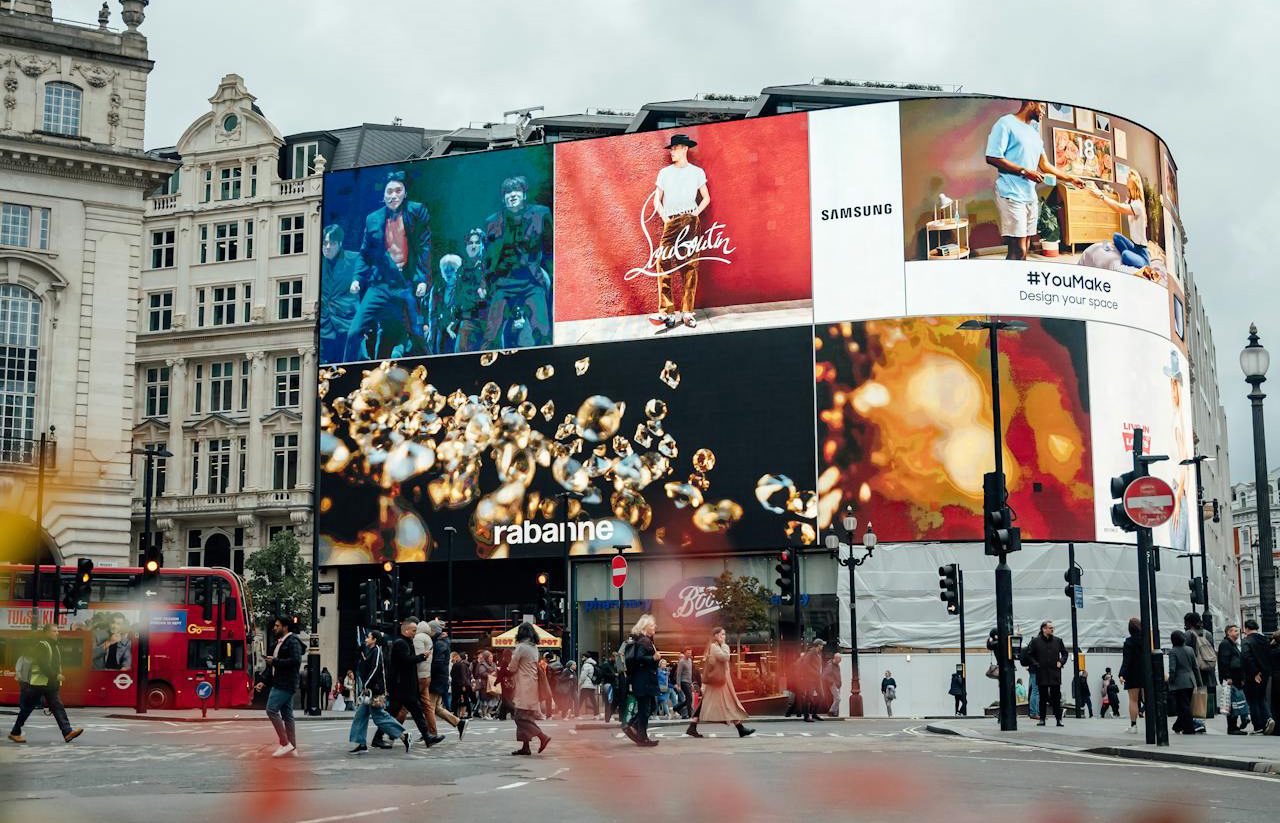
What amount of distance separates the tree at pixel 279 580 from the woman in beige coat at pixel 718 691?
154 ft

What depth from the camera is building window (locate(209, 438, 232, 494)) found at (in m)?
75.9

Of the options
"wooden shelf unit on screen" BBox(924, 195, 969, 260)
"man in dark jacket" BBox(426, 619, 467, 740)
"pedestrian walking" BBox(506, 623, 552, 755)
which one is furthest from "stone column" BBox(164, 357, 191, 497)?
"pedestrian walking" BBox(506, 623, 552, 755)

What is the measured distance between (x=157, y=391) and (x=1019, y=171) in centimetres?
4282

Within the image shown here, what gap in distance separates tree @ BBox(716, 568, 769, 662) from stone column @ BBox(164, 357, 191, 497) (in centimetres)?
3004

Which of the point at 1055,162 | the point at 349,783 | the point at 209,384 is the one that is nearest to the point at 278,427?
A: the point at 209,384

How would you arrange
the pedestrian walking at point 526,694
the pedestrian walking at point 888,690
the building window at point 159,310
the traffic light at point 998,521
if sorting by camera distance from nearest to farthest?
the pedestrian walking at point 526,694 < the traffic light at point 998,521 < the pedestrian walking at point 888,690 < the building window at point 159,310

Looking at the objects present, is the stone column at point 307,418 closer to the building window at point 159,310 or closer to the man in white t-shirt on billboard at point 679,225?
the building window at point 159,310

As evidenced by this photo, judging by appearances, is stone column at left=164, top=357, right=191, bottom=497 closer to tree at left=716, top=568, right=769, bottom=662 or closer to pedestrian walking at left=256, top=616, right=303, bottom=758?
tree at left=716, top=568, right=769, bottom=662

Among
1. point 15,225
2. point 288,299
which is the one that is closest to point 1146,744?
point 15,225

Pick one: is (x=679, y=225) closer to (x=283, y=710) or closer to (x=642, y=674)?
(x=642, y=674)

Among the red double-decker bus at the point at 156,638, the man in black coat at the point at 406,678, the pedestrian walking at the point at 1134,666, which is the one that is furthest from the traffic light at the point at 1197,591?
the man in black coat at the point at 406,678

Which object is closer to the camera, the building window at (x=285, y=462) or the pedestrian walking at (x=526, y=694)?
the pedestrian walking at (x=526, y=694)

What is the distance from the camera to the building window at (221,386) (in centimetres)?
7700

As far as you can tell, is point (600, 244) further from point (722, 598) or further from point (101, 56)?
point (101, 56)
